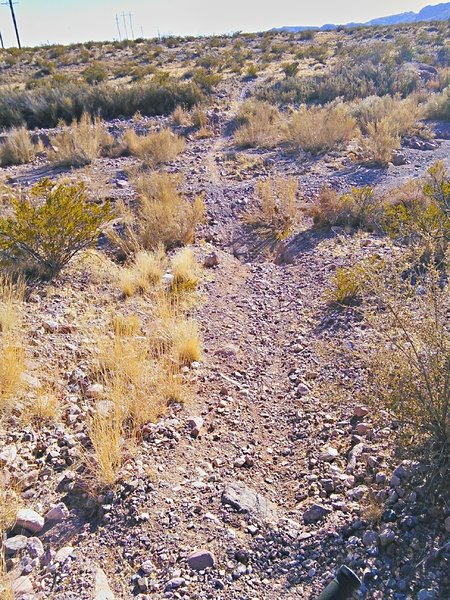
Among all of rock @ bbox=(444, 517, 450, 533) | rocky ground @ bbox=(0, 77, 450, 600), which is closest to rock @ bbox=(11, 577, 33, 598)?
rocky ground @ bbox=(0, 77, 450, 600)

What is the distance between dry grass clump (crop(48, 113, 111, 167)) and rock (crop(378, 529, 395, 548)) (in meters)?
10.6

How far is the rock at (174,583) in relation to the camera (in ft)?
8.23

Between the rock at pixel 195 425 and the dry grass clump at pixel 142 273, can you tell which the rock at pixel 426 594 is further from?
the dry grass clump at pixel 142 273

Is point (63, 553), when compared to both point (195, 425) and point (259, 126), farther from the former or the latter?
point (259, 126)

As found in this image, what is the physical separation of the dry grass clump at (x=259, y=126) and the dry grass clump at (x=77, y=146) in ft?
12.0

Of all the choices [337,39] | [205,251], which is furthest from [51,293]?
[337,39]

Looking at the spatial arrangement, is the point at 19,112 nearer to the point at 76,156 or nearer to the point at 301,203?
the point at 76,156

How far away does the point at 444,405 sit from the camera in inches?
107

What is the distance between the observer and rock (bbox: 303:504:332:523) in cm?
285

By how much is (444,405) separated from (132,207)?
22.2ft

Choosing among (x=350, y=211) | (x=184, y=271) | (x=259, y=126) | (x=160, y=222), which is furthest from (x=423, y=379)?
(x=259, y=126)

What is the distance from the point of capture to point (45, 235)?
5.74 metres

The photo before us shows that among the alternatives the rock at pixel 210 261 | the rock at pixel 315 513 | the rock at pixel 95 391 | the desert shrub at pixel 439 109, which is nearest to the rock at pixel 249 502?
the rock at pixel 315 513

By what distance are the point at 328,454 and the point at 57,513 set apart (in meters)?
1.85
